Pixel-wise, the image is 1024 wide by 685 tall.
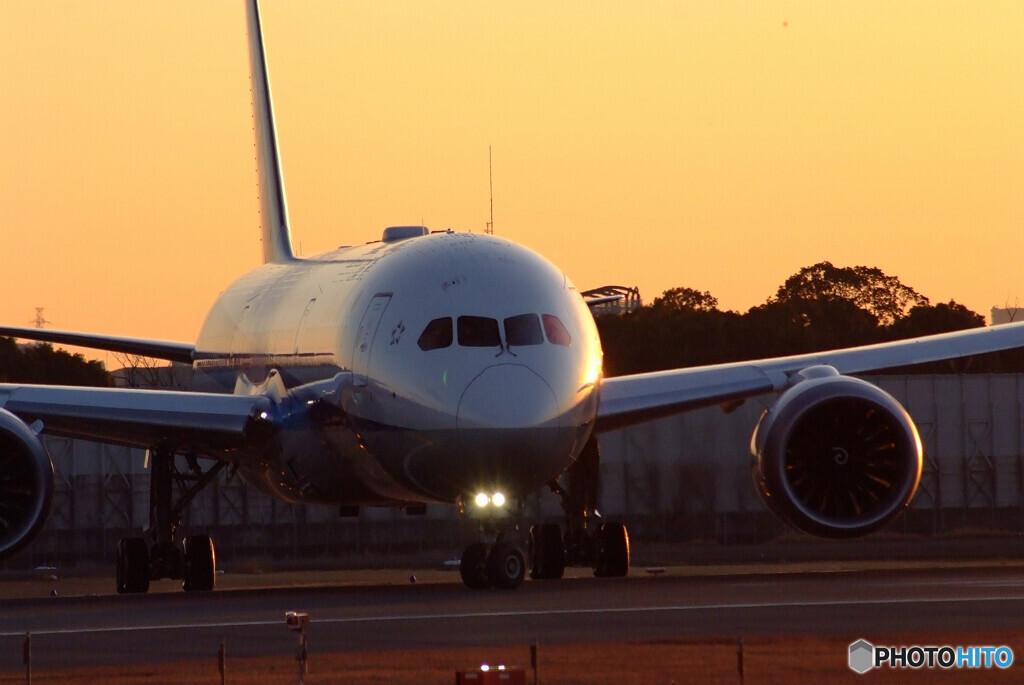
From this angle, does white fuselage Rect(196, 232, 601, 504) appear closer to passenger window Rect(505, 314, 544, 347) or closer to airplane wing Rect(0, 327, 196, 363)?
passenger window Rect(505, 314, 544, 347)

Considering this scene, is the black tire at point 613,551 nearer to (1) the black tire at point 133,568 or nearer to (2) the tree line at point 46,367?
(1) the black tire at point 133,568

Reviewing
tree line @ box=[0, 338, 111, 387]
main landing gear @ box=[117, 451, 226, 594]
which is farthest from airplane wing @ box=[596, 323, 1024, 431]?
tree line @ box=[0, 338, 111, 387]

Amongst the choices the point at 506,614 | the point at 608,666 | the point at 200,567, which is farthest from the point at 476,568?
the point at 608,666

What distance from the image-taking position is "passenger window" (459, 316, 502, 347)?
23.7 m

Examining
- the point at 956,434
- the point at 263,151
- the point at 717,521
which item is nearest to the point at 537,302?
the point at 263,151

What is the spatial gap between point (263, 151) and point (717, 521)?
38.4ft

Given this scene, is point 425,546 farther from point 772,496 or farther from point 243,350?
point 772,496

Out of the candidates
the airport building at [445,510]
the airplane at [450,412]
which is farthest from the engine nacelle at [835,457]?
the airport building at [445,510]

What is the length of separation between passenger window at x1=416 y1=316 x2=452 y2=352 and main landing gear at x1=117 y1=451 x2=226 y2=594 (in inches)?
227

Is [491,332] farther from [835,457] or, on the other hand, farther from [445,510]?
[445,510]

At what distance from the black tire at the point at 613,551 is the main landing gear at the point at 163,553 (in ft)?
16.7

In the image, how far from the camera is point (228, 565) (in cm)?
3816

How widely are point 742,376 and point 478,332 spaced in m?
5.64

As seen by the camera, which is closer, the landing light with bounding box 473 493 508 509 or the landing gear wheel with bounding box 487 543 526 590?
the landing light with bounding box 473 493 508 509
